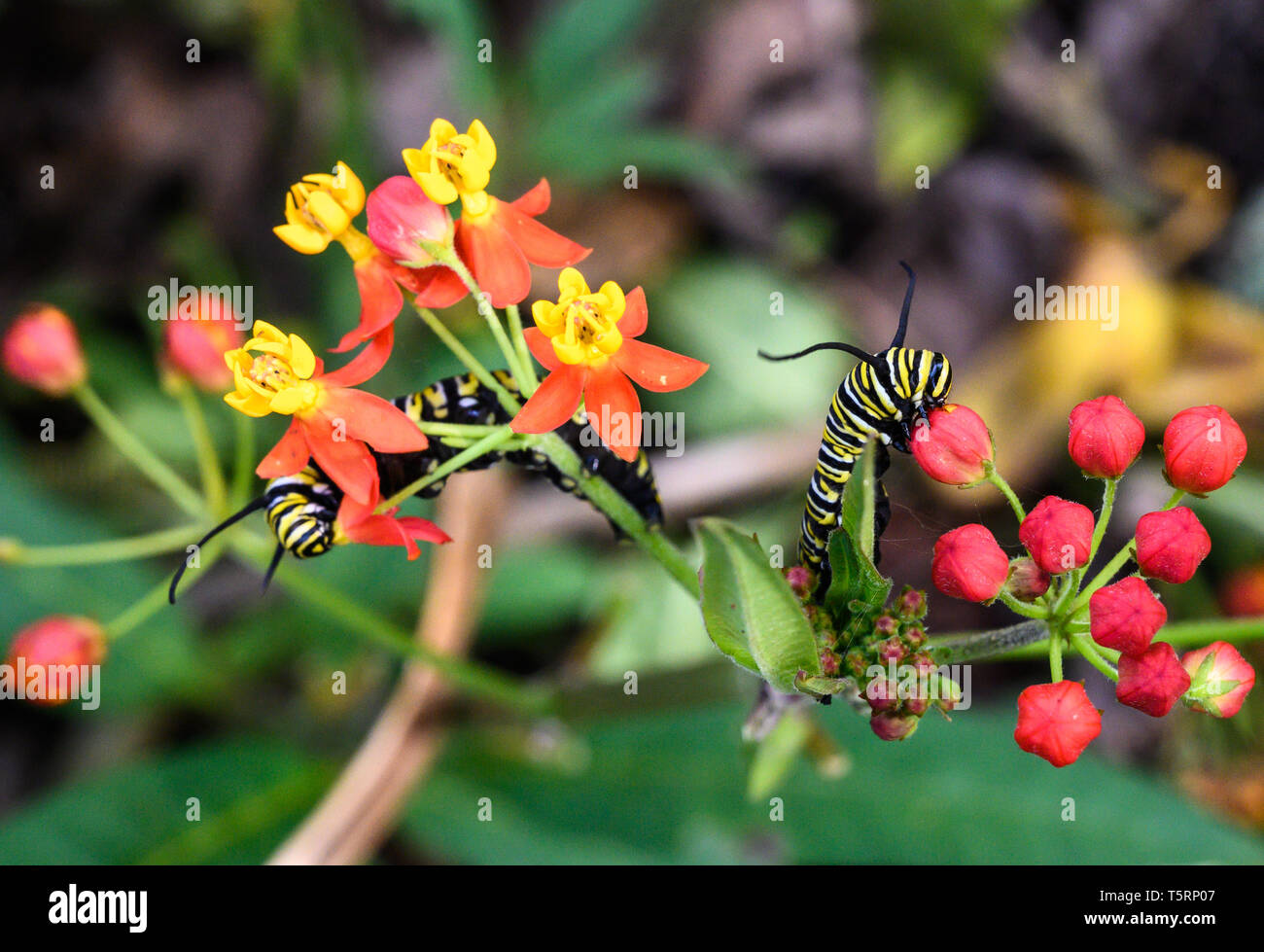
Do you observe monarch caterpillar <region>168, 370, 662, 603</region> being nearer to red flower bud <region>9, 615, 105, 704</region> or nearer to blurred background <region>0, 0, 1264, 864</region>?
red flower bud <region>9, 615, 105, 704</region>

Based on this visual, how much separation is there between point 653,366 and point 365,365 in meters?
0.57

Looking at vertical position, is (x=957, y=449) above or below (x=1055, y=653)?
above

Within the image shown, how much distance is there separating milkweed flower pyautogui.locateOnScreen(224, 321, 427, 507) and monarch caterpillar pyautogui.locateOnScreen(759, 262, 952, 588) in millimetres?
739

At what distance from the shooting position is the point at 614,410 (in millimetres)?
1940

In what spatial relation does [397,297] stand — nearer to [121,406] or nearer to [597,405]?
[597,405]

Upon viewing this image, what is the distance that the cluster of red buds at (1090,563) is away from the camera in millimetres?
1744

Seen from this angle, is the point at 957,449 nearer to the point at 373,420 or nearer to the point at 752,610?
the point at 752,610

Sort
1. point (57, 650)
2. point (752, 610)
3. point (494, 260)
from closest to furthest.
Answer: point (752, 610)
point (494, 260)
point (57, 650)

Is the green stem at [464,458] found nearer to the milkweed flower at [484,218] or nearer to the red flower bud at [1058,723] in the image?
the milkweed flower at [484,218]

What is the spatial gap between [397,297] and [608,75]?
3231 mm

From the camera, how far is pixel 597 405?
6.36 feet

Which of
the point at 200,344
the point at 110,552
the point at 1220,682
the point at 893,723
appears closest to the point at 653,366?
the point at 893,723

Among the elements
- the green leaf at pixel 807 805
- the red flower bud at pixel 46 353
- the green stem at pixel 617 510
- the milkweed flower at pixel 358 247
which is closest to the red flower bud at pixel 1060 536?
the green stem at pixel 617 510
